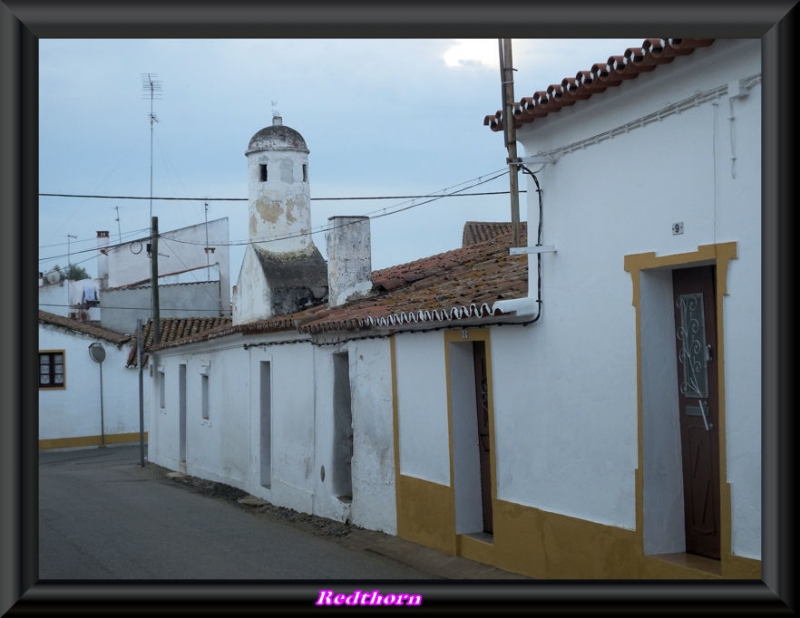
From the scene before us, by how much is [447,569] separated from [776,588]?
566 centimetres

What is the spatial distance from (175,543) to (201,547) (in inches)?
19.8

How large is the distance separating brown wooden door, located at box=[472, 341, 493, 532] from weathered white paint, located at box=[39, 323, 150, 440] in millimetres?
24721

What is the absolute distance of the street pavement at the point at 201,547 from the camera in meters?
9.90

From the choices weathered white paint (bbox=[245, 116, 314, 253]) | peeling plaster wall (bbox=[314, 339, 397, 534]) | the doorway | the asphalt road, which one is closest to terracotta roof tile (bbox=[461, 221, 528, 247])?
weathered white paint (bbox=[245, 116, 314, 253])

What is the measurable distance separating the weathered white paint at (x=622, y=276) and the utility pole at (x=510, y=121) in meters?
0.17

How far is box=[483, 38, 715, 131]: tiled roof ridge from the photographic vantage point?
666 cm

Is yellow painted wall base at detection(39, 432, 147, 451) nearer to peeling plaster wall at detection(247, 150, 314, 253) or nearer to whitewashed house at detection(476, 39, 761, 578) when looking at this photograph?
peeling plaster wall at detection(247, 150, 314, 253)

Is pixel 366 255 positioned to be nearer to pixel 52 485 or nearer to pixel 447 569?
pixel 447 569

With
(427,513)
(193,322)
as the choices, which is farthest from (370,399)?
(193,322)

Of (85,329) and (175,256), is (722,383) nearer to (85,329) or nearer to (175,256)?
(85,329)

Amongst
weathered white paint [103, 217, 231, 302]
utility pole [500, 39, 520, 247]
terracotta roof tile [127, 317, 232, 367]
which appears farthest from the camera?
weathered white paint [103, 217, 231, 302]

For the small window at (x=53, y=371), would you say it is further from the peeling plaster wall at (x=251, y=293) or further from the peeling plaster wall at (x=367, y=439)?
the peeling plaster wall at (x=367, y=439)

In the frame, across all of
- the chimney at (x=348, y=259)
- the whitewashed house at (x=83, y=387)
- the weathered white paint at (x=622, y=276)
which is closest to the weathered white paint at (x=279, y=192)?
the chimney at (x=348, y=259)

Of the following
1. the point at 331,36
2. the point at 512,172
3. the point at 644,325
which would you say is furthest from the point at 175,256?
the point at 331,36
